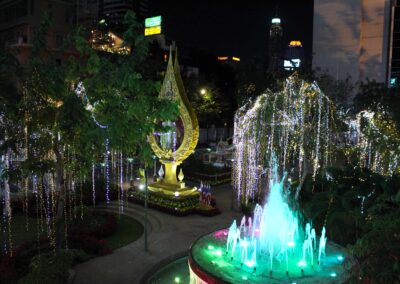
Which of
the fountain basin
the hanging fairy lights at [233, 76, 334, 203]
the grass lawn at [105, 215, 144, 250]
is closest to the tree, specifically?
the fountain basin

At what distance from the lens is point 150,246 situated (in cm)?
1205

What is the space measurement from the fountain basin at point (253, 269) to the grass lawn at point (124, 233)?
3.78 m

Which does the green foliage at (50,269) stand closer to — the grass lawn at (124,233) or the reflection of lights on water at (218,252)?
the grass lawn at (124,233)

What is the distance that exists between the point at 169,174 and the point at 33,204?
18.0ft

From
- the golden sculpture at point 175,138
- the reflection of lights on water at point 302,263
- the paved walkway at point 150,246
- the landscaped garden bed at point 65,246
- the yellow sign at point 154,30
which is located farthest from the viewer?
the yellow sign at point 154,30

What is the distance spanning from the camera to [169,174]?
668 inches

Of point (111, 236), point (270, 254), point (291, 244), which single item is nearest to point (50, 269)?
point (111, 236)

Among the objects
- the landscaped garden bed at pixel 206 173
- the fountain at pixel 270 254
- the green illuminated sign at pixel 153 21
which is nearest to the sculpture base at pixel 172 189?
the landscaped garden bed at pixel 206 173

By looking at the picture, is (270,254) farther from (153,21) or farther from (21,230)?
(153,21)

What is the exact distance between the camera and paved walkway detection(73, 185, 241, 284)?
991 centimetres

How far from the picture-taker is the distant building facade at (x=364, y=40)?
118 ft

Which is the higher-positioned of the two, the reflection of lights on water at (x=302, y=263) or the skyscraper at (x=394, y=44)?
the skyscraper at (x=394, y=44)

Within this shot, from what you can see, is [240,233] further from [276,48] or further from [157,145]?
[276,48]

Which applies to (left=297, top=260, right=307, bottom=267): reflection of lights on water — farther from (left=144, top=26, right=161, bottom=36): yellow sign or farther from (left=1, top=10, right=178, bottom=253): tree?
(left=144, top=26, right=161, bottom=36): yellow sign
